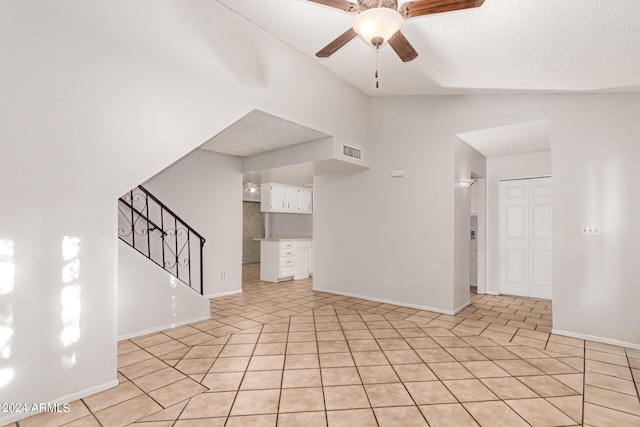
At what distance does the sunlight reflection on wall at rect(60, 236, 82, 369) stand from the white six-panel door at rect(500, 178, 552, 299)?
5909 millimetres

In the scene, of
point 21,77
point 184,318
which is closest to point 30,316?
point 21,77

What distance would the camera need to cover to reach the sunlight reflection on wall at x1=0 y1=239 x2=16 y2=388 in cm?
190

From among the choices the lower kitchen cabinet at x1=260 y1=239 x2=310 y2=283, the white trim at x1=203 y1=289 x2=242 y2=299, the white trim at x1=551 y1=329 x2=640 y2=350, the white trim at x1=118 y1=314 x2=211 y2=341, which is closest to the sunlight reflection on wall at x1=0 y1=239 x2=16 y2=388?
the white trim at x1=118 y1=314 x2=211 y2=341

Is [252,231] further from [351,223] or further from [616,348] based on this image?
[616,348]

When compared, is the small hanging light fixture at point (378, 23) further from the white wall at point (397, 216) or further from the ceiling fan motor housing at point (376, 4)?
the white wall at point (397, 216)

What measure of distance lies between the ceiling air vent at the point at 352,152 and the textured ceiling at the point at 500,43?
1.05 meters

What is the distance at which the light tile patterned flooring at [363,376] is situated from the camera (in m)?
1.99

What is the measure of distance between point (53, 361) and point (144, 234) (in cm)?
257

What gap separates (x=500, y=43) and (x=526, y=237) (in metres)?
3.74

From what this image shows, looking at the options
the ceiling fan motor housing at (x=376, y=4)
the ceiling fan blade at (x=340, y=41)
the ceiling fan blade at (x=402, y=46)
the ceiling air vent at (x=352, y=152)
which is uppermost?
the ceiling fan motor housing at (x=376, y=4)

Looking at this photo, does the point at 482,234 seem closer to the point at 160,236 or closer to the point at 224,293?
the point at 224,293

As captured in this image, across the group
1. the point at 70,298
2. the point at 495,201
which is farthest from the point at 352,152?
the point at 70,298

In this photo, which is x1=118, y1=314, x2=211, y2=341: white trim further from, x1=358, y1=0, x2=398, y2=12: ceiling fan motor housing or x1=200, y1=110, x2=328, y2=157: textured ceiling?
x1=358, y1=0, x2=398, y2=12: ceiling fan motor housing

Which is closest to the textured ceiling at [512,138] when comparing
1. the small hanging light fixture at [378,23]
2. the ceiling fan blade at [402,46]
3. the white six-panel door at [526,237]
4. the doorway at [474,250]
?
the white six-panel door at [526,237]
